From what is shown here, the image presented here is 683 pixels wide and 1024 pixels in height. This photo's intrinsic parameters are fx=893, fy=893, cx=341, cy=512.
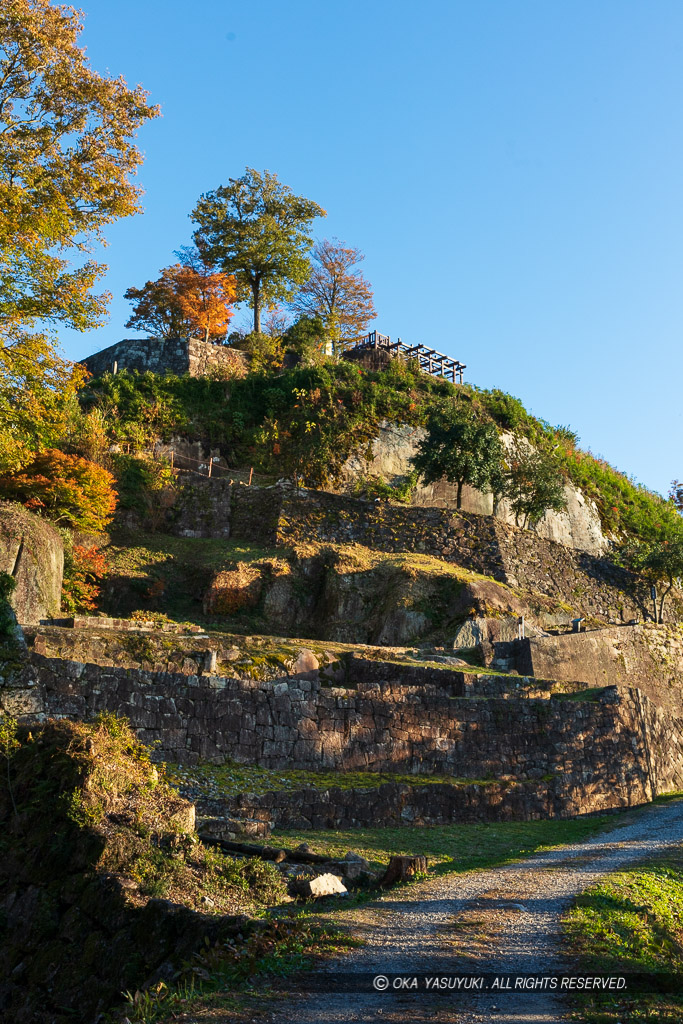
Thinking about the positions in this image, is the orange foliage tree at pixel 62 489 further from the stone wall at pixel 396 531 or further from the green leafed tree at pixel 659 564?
the green leafed tree at pixel 659 564

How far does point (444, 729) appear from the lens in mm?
15680

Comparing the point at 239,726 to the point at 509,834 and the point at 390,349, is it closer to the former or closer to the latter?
the point at 509,834

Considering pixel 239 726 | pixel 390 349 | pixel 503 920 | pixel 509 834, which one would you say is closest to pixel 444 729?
pixel 509 834

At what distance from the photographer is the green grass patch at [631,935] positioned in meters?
5.62

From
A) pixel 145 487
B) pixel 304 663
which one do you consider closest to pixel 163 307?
pixel 145 487

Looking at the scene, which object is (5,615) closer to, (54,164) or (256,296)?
(54,164)

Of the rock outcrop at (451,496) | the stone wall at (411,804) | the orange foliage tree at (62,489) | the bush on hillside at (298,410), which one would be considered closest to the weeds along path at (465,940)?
the stone wall at (411,804)

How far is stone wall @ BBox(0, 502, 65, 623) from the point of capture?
1734cm

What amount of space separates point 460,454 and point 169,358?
13263 millimetres

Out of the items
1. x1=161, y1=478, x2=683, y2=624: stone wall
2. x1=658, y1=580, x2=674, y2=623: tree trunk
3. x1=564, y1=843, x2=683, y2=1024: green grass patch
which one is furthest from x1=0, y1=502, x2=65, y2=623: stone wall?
x1=658, y1=580, x2=674, y2=623: tree trunk

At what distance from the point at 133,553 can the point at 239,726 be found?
1098 centimetres

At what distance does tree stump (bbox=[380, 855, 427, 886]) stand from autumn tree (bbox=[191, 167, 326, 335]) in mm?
32939

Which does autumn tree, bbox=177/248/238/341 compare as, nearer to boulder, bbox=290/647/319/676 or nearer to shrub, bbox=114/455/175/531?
shrub, bbox=114/455/175/531

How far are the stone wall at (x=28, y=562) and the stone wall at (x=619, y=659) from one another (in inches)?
399
